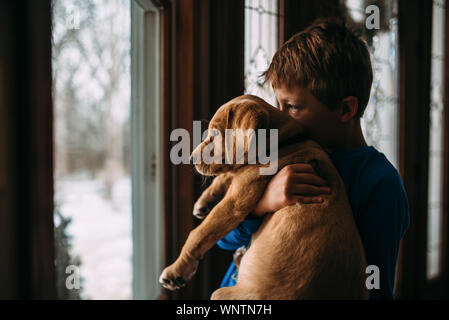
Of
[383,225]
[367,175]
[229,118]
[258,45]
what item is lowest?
[383,225]

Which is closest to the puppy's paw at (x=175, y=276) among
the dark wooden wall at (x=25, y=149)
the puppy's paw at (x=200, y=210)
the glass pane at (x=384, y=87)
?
the puppy's paw at (x=200, y=210)

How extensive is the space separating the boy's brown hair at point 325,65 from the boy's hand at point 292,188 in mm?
182

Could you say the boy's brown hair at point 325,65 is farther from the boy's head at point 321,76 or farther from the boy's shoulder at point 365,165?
the boy's shoulder at point 365,165

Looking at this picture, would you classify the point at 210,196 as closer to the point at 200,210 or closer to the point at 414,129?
the point at 200,210

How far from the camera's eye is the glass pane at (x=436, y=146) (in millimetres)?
2045

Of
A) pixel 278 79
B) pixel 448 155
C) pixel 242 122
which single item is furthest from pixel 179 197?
pixel 448 155

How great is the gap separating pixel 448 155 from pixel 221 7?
2.24m

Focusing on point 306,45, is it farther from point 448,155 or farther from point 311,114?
point 448,155

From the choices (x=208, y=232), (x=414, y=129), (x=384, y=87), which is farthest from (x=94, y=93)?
(x=414, y=129)

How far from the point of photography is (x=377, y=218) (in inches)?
25.3

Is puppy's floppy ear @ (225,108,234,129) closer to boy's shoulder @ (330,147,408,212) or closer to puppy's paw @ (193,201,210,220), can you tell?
puppy's paw @ (193,201,210,220)

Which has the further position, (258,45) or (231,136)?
(258,45)

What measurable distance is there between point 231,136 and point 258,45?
1.09ft
